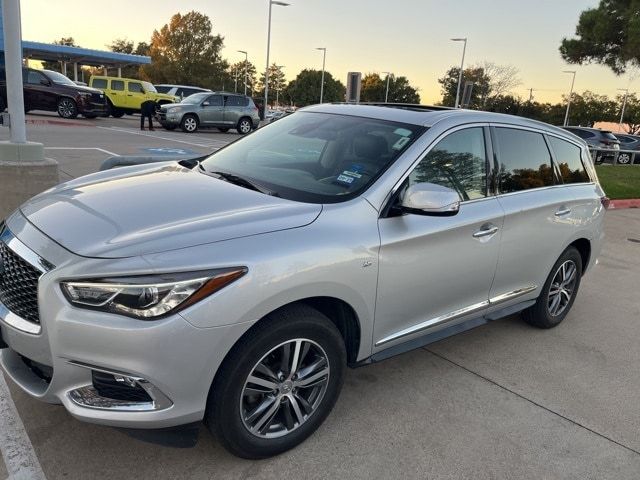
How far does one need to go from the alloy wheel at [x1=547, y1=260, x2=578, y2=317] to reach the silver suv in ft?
1.45

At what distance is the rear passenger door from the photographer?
374 centimetres

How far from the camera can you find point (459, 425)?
312 centimetres

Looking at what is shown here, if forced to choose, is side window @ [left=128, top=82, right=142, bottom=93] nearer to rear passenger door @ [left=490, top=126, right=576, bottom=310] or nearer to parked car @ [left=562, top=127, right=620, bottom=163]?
parked car @ [left=562, top=127, right=620, bottom=163]

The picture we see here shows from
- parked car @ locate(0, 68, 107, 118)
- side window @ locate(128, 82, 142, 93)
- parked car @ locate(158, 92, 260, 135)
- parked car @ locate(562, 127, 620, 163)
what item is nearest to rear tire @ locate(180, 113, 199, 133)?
parked car @ locate(158, 92, 260, 135)

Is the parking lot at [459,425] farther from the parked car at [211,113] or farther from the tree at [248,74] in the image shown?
the tree at [248,74]

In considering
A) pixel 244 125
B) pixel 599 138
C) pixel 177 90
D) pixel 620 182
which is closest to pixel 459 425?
pixel 620 182

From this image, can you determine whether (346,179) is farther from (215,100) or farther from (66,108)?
(66,108)

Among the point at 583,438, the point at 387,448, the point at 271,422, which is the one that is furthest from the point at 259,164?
the point at 583,438

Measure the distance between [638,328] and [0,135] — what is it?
1471 centimetres

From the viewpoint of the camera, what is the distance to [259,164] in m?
3.51

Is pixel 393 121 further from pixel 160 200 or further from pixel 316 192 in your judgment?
pixel 160 200

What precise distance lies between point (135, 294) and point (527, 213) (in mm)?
2779

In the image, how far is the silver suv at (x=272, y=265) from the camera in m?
2.19

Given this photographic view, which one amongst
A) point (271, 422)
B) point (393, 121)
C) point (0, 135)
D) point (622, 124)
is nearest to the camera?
point (271, 422)
